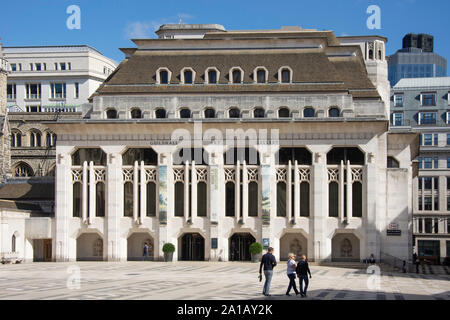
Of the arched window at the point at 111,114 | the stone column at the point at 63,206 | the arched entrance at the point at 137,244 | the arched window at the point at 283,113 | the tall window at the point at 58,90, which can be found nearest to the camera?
the stone column at the point at 63,206

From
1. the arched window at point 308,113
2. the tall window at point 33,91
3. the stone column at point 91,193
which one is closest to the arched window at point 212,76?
the arched window at point 308,113

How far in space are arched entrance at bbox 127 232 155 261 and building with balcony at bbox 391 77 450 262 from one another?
51756 millimetres

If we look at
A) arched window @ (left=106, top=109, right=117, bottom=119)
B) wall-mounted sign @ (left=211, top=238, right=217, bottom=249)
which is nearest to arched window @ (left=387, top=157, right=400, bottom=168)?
wall-mounted sign @ (left=211, top=238, right=217, bottom=249)

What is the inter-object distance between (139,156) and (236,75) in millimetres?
11753

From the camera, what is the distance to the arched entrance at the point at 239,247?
220 ft

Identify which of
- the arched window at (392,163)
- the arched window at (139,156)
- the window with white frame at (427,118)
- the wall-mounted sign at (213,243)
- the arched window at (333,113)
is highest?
the window with white frame at (427,118)

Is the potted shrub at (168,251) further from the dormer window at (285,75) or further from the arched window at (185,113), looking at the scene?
the dormer window at (285,75)

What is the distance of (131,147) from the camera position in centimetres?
6738

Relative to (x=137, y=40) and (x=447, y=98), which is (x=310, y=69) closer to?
(x=137, y=40)

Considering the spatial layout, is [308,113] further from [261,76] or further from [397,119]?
[397,119]

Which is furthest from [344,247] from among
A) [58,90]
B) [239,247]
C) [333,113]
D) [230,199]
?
[58,90]

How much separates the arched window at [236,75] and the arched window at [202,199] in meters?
10.4

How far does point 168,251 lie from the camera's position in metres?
64.4

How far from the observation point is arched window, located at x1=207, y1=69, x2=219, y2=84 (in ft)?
231
